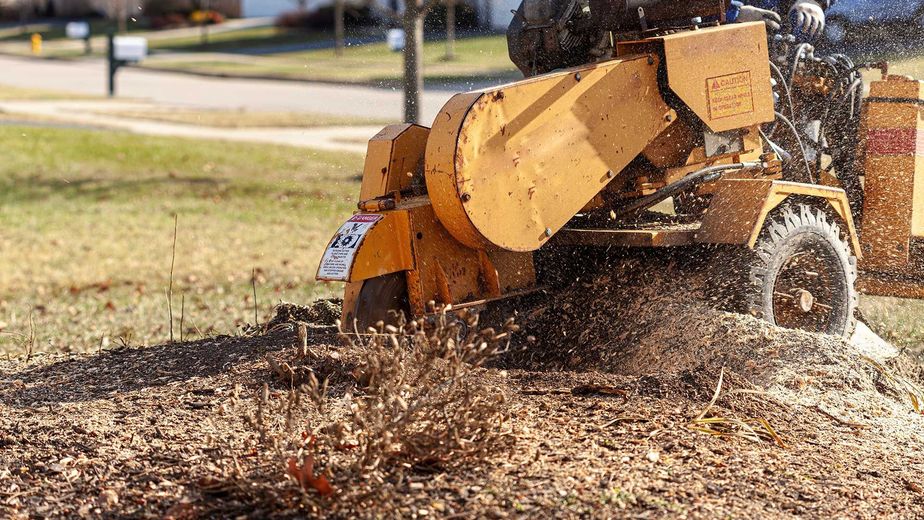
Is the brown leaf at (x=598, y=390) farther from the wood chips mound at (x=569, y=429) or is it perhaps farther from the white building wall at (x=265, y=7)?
the white building wall at (x=265, y=7)

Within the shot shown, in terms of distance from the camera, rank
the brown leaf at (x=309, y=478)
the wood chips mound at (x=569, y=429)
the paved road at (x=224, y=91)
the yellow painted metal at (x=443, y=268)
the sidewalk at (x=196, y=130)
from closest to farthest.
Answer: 1. the brown leaf at (x=309, y=478)
2. the wood chips mound at (x=569, y=429)
3. the yellow painted metal at (x=443, y=268)
4. the sidewalk at (x=196, y=130)
5. the paved road at (x=224, y=91)

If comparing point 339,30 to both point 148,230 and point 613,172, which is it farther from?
point 613,172

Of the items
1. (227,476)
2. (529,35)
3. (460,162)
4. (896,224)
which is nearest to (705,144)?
(529,35)

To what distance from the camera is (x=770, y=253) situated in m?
5.61

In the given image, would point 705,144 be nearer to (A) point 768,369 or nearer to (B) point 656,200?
(B) point 656,200

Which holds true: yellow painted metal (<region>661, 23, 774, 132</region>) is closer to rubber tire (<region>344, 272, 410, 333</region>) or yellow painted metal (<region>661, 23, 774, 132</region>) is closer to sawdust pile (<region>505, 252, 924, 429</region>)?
sawdust pile (<region>505, 252, 924, 429</region>)

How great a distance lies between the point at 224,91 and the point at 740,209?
80.3ft

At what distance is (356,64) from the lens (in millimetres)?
29844

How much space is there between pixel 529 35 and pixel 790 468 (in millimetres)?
2623

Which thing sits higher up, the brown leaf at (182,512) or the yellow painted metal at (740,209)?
the yellow painted metal at (740,209)

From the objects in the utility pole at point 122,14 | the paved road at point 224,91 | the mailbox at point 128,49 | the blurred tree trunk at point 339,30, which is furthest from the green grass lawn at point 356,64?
the utility pole at point 122,14

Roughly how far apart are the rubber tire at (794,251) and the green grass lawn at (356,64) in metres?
15.6

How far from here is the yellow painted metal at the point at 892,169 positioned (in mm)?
6781

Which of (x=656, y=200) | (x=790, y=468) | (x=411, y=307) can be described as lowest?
(x=790, y=468)
